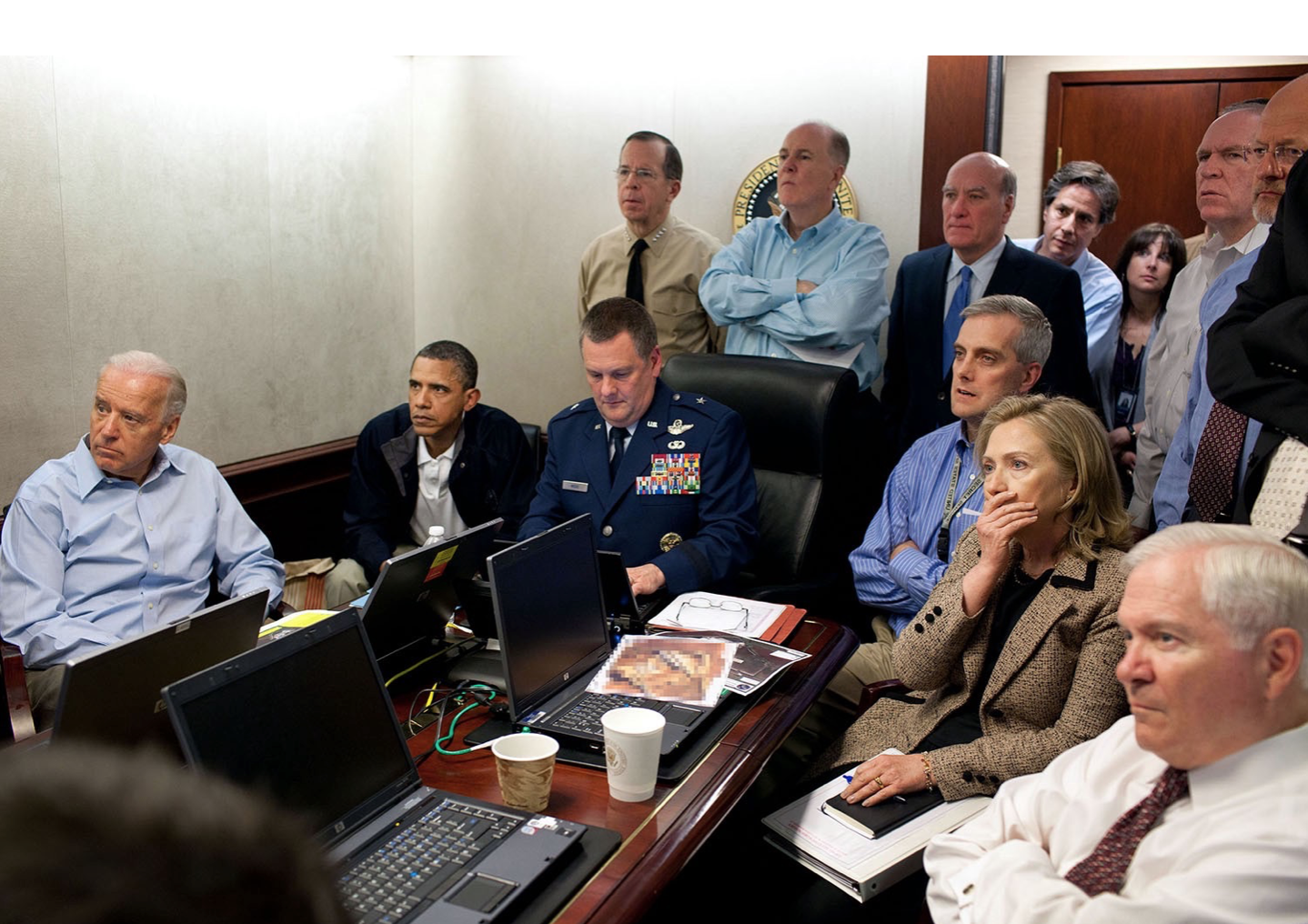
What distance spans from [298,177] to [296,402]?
84 cm

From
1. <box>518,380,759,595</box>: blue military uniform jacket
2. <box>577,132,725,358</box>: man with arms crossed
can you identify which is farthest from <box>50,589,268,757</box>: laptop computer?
<box>577,132,725,358</box>: man with arms crossed

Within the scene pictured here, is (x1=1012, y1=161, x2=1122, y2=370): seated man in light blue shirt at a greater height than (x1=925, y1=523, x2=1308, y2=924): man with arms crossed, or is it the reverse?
(x1=1012, y1=161, x2=1122, y2=370): seated man in light blue shirt

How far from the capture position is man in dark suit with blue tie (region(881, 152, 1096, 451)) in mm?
3484

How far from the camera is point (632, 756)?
162cm

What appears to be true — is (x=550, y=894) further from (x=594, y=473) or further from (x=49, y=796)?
(x=594, y=473)

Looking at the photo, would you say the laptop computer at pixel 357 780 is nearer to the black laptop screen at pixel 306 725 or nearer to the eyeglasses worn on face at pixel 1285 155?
the black laptop screen at pixel 306 725

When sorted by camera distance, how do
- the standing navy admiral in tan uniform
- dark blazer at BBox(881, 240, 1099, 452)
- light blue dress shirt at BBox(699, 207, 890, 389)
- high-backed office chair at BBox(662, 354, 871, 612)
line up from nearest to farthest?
the standing navy admiral in tan uniform < high-backed office chair at BBox(662, 354, 871, 612) < dark blazer at BBox(881, 240, 1099, 452) < light blue dress shirt at BBox(699, 207, 890, 389)

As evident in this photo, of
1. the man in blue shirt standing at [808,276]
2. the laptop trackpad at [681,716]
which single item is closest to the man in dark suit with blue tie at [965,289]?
the man in blue shirt standing at [808,276]

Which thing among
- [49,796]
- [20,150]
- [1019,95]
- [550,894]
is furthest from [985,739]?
[1019,95]

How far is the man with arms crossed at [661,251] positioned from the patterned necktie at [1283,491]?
2447 mm

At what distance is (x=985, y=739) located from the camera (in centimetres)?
200

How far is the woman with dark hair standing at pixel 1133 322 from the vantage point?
3.75 meters

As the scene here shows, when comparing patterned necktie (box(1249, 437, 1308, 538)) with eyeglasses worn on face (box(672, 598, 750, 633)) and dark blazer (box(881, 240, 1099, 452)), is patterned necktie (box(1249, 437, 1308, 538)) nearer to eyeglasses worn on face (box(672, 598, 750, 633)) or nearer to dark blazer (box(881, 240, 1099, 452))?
eyeglasses worn on face (box(672, 598, 750, 633))

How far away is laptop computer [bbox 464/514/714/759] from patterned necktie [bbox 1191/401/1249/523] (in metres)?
1.21
